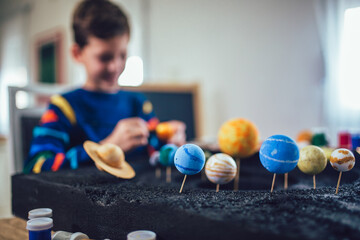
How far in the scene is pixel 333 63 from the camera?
1953mm

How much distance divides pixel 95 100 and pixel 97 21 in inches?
13.1

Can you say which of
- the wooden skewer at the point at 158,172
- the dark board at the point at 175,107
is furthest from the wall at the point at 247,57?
the wooden skewer at the point at 158,172

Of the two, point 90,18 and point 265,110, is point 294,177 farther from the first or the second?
point 265,110

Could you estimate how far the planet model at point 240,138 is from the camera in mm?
767

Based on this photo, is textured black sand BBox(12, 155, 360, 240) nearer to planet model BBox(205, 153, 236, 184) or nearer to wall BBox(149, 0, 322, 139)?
planet model BBox(205, 153, 236, 184)

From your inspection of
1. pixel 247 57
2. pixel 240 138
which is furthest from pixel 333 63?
pixel 240 138

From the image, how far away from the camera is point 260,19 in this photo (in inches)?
93.5

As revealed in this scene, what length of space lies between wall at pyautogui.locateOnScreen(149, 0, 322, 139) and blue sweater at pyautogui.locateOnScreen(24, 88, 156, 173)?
2.90ft

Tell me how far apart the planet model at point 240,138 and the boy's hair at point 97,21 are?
697mm

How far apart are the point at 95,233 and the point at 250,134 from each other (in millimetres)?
441

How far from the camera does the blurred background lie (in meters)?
1.93

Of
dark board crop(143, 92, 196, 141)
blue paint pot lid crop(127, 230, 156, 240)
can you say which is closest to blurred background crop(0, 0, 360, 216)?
dark board crop(143, 92, 196, 141)

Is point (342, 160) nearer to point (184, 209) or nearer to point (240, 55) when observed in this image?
point (184, 209)

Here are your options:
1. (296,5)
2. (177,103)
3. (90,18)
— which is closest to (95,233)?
(90,18)
